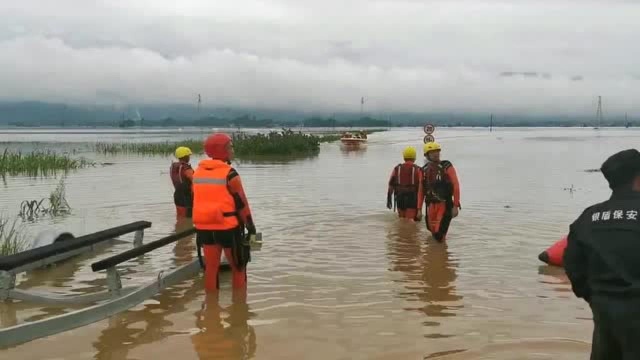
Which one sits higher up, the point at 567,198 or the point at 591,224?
the point at 591,224

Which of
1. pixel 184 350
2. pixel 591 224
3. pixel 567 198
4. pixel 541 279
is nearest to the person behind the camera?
pixel 591 224

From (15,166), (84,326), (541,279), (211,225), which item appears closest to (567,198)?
(541,279)

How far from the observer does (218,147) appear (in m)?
7.35

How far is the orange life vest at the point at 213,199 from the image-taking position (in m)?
7.24

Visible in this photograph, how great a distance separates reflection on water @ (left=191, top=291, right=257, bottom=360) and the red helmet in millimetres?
1698

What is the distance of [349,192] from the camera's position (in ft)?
68.4

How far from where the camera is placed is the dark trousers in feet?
12.1

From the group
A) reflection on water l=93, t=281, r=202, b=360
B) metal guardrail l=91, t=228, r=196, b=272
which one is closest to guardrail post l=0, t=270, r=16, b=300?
metal guardrail l=91, t=228, r=196, b=272

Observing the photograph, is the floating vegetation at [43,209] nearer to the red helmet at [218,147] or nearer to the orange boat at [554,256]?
the red helmet at [218,147]

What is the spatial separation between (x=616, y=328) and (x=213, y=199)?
4.58m

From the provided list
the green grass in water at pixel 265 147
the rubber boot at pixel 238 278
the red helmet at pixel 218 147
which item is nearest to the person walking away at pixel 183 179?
the rubber boot at pixel 238 278

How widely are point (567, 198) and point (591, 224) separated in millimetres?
16004

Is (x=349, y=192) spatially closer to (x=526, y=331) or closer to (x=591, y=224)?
(x=526, y=331)

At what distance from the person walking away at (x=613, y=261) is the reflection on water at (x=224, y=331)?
3.10 meters
